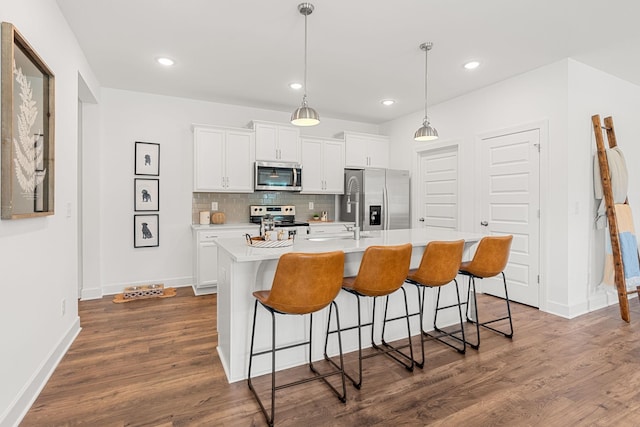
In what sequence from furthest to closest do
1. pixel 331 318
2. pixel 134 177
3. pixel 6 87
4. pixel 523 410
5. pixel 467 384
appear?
pixel 134 177 → pixel 331 318 → pixel 467 384 → pixel 523 410 → pixel 6 87

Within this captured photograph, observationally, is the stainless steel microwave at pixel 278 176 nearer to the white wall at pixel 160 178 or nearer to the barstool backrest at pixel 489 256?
the white wall at pixel 160 178

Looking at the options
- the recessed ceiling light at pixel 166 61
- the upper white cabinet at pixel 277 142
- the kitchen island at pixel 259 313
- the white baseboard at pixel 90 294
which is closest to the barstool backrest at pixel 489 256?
the kitchen island at pixel 259 313

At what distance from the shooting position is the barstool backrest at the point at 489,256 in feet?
9.06

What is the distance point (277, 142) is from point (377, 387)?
144 inches

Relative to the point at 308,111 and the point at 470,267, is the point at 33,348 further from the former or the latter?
the point at 470,267

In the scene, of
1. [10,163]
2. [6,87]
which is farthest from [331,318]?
[6,87]

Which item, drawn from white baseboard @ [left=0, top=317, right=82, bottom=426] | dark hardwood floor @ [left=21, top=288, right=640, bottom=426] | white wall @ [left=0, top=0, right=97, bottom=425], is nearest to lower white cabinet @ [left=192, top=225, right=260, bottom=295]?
dark hardwood floor @ [left=21, top=288, right=640, bottom=426]

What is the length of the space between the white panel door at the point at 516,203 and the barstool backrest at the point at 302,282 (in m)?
2.98

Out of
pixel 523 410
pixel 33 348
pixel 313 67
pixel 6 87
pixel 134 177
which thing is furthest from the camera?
pixel 134 177

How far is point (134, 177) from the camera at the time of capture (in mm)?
4477

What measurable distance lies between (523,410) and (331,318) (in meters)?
1.33

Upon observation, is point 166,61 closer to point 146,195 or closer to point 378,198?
point 146,195

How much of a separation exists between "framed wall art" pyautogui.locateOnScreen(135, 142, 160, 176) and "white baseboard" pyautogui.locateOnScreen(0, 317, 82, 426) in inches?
92.3

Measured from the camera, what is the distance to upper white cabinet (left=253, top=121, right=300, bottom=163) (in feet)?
15.8
